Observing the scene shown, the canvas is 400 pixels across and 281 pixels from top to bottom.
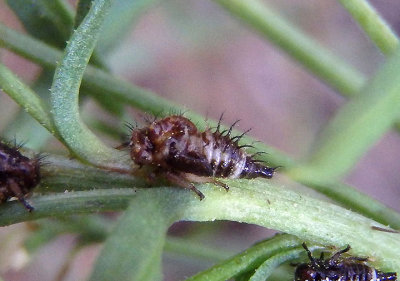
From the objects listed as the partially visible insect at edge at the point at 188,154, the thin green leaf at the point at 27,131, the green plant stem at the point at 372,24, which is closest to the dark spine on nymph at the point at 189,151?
the partially visible insect at edge at the point at 188,154

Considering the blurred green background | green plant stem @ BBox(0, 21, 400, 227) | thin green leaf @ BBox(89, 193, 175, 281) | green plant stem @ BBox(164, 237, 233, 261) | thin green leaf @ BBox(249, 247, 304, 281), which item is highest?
the blurred green background

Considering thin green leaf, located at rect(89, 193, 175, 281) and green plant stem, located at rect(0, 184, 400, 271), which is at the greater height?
green plant stem, located at rect(0, 184, 400, 271)

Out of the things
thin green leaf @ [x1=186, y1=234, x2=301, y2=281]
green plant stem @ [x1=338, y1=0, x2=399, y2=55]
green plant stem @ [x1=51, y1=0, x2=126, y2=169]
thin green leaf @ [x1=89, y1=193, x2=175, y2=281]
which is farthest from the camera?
green plant stem @ [x1=338, y1=0, x2=399, y2=55]

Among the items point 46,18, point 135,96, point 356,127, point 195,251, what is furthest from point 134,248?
point 195,251

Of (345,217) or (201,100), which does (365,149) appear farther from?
(201,100)

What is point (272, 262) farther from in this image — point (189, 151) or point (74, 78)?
point (74, 78)

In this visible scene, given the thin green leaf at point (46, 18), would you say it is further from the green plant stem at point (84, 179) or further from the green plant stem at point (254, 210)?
the green plant stem at point (254, 210)

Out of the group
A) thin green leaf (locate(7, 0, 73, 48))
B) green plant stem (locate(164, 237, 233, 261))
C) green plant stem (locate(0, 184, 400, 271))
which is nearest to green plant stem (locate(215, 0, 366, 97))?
thin green leaf (locate(7, 0, 73, 48))

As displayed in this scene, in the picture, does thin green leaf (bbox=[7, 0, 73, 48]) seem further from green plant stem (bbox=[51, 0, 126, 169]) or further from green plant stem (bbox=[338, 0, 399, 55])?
green plant stem (bbox=[338, 0, 399, 55])

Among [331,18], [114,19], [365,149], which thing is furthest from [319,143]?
[331,18]
